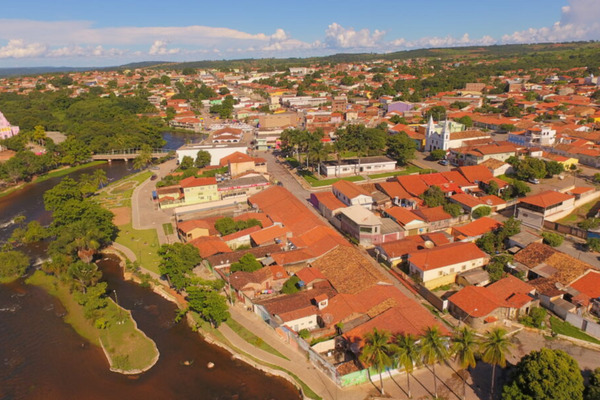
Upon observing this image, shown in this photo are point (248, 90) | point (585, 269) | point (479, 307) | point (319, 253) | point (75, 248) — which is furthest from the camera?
point (248, 90)

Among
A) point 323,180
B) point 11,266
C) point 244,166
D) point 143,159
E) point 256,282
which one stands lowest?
point 11,266

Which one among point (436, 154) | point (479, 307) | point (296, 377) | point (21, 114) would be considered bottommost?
point (296, 377)

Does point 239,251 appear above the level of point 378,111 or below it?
below

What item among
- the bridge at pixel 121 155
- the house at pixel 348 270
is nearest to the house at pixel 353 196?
the house at pixel 348 270

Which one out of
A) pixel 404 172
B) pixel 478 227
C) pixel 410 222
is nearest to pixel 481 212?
pixel 478 227

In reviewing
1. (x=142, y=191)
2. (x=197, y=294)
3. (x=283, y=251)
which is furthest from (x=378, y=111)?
(x=197, y=294)

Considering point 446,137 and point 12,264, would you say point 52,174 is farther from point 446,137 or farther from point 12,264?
point 446,137

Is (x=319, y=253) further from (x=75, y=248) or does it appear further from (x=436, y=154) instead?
(x=436, y=154)

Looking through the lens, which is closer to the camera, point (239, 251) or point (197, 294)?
point (197, 294)

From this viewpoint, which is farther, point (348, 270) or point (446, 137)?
point (446, 137)
